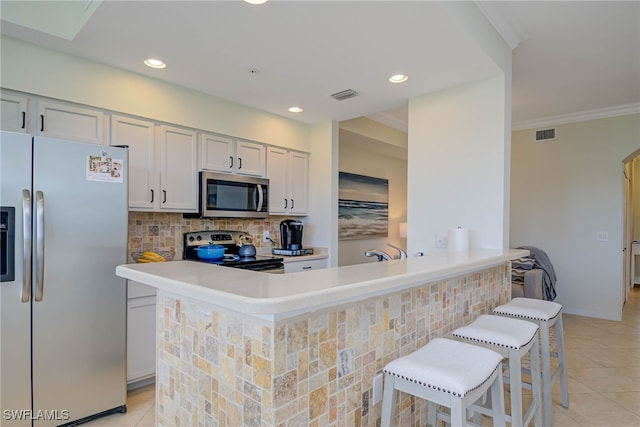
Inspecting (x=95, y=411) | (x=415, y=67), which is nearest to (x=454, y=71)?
(x=415, y=67)

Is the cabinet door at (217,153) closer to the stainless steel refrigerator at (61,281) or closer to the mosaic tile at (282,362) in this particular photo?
the stainless steel refrigerator at (61,281)

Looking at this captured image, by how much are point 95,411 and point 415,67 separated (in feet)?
10.4

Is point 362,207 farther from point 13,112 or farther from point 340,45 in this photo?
point 13,112

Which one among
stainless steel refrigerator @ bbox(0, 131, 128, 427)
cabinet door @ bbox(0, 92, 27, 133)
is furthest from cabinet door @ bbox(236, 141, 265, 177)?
cabinet door @ bbox(0, 92, 27, 133)

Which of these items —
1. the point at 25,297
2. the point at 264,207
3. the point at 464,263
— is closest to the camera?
→ the point at 464,263

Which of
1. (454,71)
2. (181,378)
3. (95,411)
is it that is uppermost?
(454,71)

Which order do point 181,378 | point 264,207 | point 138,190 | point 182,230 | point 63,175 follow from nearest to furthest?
point 181,378
point 63,175
point 138,190
point 182,230
point 264,207

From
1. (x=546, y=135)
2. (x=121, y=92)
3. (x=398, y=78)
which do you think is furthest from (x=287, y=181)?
(x=546, y=135)

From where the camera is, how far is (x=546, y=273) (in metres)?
4.46

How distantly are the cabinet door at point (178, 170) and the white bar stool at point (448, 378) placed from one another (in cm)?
244

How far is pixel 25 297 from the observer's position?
1.98 meters

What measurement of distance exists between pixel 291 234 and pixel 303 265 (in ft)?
1.33

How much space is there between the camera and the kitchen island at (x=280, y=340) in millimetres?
1075

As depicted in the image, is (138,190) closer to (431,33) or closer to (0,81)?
(0,81)
